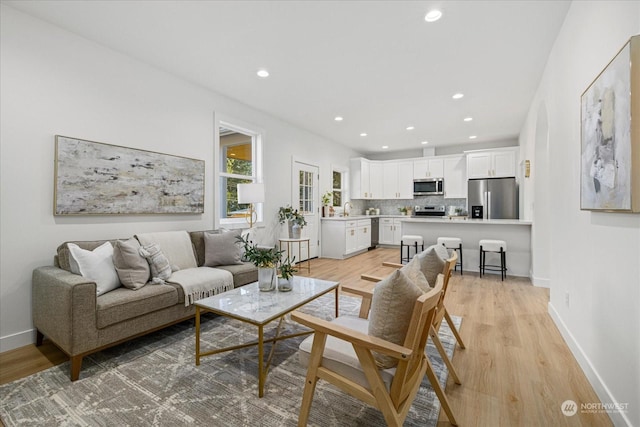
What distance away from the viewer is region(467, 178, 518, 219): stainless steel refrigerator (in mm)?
6273

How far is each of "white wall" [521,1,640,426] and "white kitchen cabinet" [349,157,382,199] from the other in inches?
197

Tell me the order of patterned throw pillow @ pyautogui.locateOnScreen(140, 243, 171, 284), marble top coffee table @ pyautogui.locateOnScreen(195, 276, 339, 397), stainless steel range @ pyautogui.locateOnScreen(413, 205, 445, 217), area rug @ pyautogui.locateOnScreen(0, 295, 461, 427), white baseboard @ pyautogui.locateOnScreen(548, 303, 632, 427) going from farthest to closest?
stainless steel range @ pyautogui.locateOnScreen(413, 205, 445, 217)
patterned throw pillow @ pyautogui.locateOnScreen(140, 243, 171, 284)
marble top coffee table @ pyautogui.locateOnScreen(195, 276, 339, 397)
area rug @ pyautogui.locateOnScreen(0, 295, 461, 427)
white baseboard @ pyautogui.locateOnScreen(548, 303, 632, 427)

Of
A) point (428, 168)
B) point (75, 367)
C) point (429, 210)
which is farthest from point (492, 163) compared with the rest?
point (75, 367)

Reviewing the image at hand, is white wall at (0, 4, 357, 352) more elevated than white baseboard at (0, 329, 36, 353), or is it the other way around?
white wall at (0, 4, 357, 352)

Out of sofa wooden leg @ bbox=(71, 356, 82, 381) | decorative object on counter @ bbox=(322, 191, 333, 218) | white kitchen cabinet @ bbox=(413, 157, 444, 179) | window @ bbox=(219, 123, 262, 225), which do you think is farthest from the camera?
white kitchen cabinet @ bbox=(413, 157, 444, 179)

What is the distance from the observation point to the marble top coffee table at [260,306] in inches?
73.2

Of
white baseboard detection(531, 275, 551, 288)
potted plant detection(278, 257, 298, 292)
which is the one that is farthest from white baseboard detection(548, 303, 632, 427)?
potted plant detection(278, 257, 298, 292)

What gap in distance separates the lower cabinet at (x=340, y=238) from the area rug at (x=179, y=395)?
162 inches

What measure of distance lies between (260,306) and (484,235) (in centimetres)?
429

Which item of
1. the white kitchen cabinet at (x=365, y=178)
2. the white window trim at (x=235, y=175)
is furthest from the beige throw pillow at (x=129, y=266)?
the white kitchen cabinet at (x=365, y=178)

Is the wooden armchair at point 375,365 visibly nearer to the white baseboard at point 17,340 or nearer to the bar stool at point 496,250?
the white baseboard at point 17,340

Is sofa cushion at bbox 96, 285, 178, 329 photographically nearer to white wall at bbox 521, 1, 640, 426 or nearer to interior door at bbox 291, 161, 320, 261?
white wall at bbox 521, 1, 640, 426

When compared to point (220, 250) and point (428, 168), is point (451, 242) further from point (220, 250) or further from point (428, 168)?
point (220, 250)

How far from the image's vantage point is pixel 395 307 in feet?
4.19
